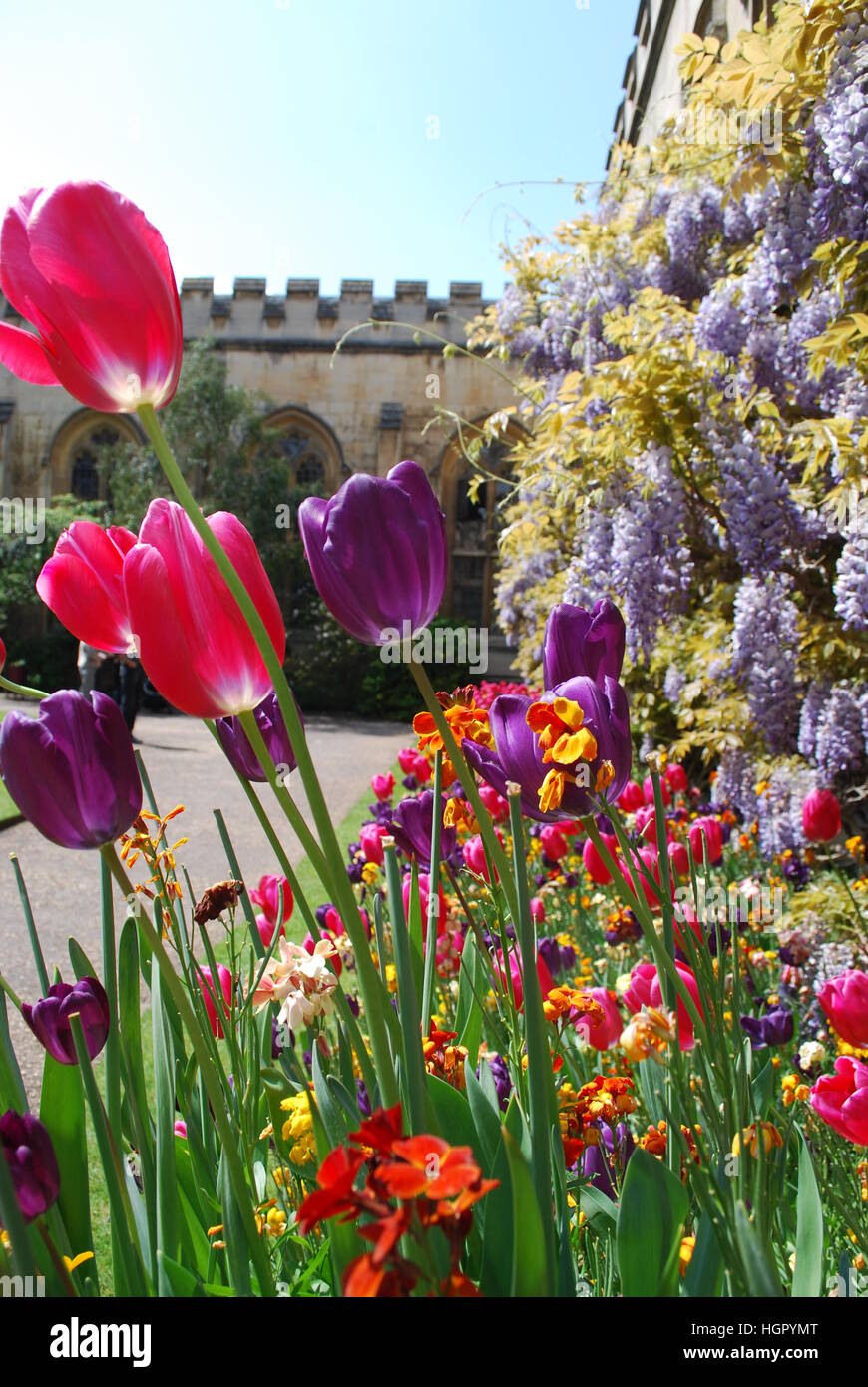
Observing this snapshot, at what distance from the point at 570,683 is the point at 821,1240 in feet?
1.23

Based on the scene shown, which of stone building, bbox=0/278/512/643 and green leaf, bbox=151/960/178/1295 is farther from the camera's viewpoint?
stone building, bbox=0/278/512/643

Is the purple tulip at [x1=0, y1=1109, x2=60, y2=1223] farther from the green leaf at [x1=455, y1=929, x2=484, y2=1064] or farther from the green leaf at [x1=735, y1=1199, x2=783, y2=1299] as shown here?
the green leaf at [x1=455, y1=929, x2=484, y2=1064]

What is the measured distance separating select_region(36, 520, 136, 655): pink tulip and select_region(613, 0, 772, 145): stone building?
21.0 feet

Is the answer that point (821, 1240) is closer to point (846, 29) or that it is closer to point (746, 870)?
point (846, 29)

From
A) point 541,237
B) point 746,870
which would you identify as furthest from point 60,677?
point 746,870

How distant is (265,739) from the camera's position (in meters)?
0.79

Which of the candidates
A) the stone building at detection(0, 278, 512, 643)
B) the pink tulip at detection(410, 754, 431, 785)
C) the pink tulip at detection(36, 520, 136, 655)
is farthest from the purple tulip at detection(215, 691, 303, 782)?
the stone building at detection(0, 278, 512, 643)

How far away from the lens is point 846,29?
97.6 inches

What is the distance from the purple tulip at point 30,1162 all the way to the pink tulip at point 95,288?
14.7 inches

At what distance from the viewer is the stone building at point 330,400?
19.2 metres

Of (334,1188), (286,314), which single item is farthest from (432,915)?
(286,314)

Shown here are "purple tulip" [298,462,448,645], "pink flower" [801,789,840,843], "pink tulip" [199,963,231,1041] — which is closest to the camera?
"purple tulip" [298,462,448,645]

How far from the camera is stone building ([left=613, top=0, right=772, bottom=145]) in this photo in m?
7.55

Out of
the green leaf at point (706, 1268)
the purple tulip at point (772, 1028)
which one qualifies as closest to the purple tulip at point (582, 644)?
the green leaf at point (706, 1268)
